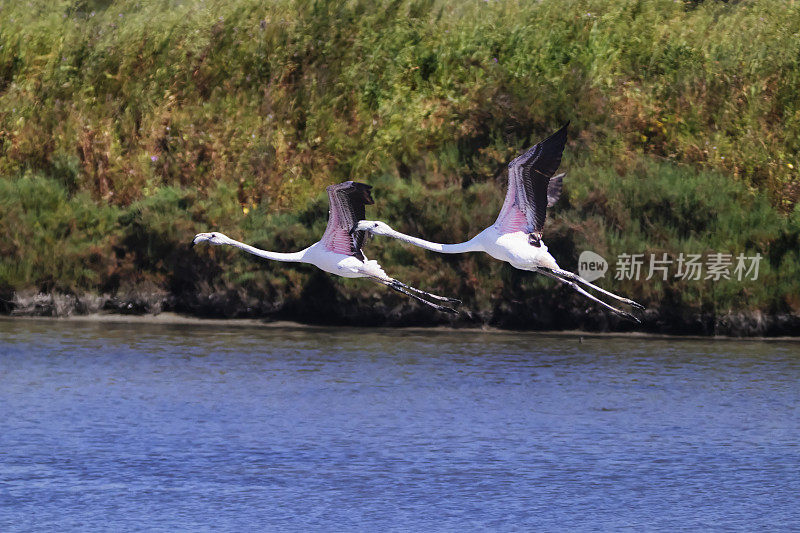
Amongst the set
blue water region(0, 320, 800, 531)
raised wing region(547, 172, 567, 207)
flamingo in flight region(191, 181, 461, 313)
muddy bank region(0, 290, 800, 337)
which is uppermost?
raised wing region(547, 172, 567, 207)

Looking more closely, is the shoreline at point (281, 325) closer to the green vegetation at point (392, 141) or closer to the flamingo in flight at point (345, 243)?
the green vegetation at point (392, 141)

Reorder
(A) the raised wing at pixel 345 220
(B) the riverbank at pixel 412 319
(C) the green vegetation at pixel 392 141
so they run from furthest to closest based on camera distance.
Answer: (C) the green vegetation at pixel 392 141, (B) the riverbank at pixel 412 319, (A) the raised wing at pixel 345 220

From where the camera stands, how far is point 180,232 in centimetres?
3659

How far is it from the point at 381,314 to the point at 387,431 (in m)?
8.35

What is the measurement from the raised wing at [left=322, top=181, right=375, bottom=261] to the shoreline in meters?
16.2

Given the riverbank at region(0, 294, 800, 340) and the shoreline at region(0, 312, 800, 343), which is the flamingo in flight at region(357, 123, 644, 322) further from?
the shoreline at region(0, 312, 800, 343)

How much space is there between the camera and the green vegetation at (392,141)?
1379 inches

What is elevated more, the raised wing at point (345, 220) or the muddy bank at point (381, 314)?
the raised wing at point (345, 220)

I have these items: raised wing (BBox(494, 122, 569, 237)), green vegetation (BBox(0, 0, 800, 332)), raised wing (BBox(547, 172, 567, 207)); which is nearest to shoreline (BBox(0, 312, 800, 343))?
green vegetation (BBox(0, 0, 800, 332))

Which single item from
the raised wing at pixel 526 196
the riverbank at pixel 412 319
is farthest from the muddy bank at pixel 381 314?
the raised wing at pixel 526 196

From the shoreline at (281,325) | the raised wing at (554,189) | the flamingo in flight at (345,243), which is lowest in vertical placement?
the shoreline at (281,325)

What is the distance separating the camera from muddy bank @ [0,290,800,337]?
3456 centimetres

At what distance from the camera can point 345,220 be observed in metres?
19.7

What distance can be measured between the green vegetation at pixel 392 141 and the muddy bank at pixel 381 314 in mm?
84
